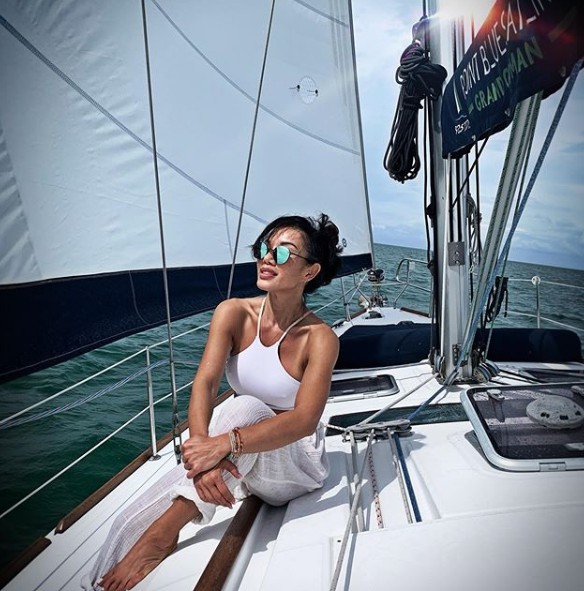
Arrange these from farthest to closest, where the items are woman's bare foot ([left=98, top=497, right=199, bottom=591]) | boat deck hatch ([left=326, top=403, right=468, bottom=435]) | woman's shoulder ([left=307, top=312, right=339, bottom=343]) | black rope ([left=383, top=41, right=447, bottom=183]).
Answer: black rope ([left=383, top=41, right=447, bottom=183]) < boat deck hatch ([left=326, top=403, right=468, bottom=435]) < woman's shoulder ([left=307, top=312, right=339, bottom=343]) < woman's bare foot ([left=98, top=497, right=199, bottom=591])

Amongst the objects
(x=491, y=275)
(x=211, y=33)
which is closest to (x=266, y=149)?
(x=211, y=33)

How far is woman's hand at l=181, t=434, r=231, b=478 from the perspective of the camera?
109cm

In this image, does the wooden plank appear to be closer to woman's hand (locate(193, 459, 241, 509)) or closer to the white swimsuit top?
woman's hand (locate(193, 459, 241, 509))

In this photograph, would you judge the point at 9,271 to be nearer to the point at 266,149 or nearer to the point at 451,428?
the point at 451,428

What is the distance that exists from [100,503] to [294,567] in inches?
32.8

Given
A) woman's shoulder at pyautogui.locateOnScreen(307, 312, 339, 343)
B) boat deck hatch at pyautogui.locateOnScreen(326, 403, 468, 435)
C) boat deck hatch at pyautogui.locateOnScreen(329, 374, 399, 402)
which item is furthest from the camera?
boat deck hatch at pyautogui.locateOnScreen(329, 374, 399, 402)

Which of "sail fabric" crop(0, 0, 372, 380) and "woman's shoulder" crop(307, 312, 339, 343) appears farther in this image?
"woman's shoulder" crop(307, 312, 339, 343)

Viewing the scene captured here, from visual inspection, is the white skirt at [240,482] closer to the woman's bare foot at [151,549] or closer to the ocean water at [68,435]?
the woman's bare foot at [151,549]

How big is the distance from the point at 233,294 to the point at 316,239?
0.89 m

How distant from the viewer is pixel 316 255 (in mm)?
1396

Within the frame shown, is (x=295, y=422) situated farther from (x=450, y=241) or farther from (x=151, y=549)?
(x=450, y=241)

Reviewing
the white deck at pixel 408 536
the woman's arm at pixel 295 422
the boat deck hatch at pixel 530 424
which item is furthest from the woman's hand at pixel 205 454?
the boat deck hatch at pixel 530 424

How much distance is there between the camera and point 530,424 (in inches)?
52.9

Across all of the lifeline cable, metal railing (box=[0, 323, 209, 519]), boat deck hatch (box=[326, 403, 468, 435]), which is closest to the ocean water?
metal railing (box=[0, 323, 209, 519])
